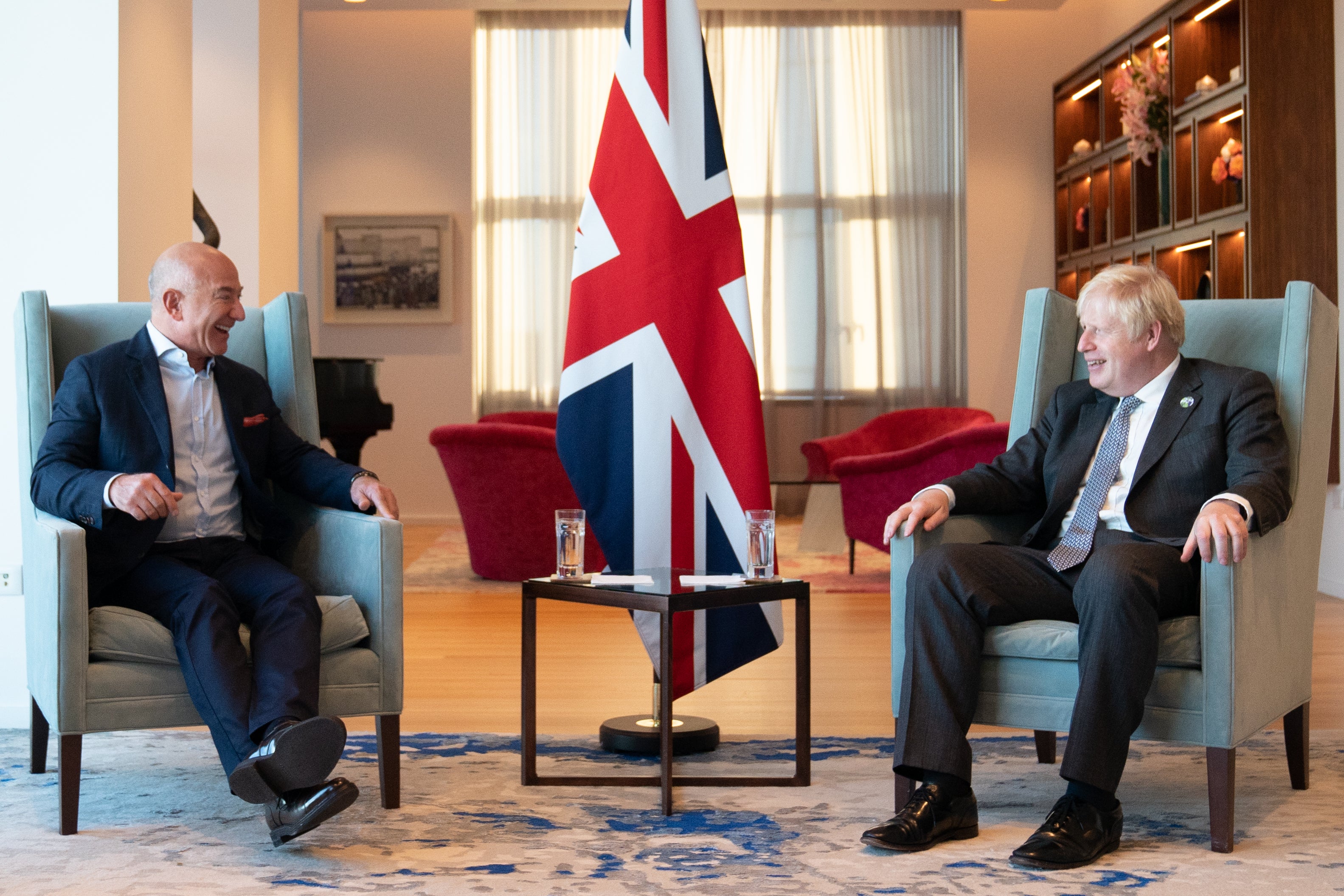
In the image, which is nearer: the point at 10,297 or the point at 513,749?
the point at 513,749

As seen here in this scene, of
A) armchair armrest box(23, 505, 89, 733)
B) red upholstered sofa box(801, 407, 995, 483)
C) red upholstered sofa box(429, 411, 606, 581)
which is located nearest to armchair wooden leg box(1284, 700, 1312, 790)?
armchair armrest box(23, 505, 89, 733)

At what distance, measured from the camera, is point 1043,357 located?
110 inches

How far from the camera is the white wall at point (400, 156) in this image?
27.8 feet

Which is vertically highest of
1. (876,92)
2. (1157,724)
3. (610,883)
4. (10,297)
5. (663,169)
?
(876,92)

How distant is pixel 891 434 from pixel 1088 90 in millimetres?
2605

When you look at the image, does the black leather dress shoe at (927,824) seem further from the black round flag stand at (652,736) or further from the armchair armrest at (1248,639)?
the black round flag stand at (652,736)

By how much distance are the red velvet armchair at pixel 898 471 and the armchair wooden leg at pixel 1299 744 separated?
8.41 feet

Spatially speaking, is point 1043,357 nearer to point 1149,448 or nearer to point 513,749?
point 1149,448

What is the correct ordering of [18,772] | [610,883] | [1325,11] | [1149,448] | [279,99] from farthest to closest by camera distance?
[279,99] → [1325,11] → [18,772] → [1149,448] → [610,883]

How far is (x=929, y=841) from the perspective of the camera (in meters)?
2.22

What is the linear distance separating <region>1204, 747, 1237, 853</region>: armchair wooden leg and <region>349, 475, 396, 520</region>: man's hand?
1591 mm

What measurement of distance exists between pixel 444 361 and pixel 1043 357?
6175 mm

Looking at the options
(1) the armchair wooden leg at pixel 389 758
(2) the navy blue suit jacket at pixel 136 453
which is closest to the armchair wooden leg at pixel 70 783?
(2) the navy blue suit jacket at pixel 136 453

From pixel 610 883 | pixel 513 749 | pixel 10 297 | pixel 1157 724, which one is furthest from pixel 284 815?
pixel 10 297
